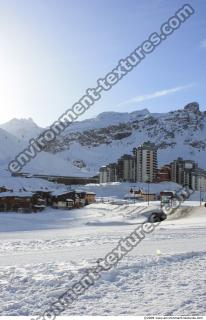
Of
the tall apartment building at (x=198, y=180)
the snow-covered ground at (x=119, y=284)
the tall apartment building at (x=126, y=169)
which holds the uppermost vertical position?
the tall apartment building at (x=126, y=169)

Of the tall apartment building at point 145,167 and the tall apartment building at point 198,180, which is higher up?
the tall apartment building at point 145,167

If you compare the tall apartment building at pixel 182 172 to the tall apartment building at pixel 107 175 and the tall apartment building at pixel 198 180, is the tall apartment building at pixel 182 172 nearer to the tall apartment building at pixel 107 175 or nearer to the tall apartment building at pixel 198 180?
the tall apartment building at pixel 198 180

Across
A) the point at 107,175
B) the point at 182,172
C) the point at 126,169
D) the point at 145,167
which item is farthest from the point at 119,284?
the point at 126,169

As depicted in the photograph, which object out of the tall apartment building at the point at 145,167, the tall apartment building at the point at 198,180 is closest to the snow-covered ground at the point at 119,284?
the tall apartment building at the point at 198,180

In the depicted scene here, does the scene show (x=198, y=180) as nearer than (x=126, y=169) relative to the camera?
Yes

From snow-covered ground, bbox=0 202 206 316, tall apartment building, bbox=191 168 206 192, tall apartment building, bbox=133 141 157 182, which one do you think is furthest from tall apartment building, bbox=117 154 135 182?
snow-covered ground, bbox=0 202 206 316

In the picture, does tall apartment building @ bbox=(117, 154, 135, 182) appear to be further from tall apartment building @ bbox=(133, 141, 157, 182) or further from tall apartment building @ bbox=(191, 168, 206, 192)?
tall apartment building @ bbox=(191, 168, 206, 192)

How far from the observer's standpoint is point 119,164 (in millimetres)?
175250

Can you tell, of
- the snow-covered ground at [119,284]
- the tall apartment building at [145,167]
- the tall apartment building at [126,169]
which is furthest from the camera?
the tall apartment building at [126,169]

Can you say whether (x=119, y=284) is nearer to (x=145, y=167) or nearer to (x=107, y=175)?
(x=145, y=167)

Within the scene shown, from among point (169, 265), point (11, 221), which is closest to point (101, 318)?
point (169, 265)

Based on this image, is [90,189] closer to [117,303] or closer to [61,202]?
[61,202]

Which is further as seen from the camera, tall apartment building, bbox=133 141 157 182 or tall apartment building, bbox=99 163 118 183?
tall apartment building, bbox=99 163 118 183

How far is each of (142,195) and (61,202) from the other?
24.0m
